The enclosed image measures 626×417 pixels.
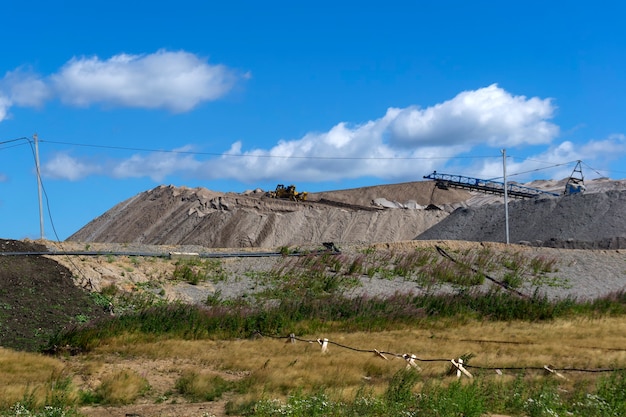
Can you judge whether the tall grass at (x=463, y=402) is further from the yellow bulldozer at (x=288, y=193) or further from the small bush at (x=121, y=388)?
the yellow bulldozer at (x=288, y=193)

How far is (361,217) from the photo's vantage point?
7931 cm

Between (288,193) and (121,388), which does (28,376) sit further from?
(288,193)

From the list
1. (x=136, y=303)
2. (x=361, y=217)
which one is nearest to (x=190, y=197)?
(x=361, y=217)

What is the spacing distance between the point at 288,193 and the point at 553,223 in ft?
116

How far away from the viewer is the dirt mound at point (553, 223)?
55375mm

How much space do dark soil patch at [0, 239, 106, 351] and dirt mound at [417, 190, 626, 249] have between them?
1300 inches

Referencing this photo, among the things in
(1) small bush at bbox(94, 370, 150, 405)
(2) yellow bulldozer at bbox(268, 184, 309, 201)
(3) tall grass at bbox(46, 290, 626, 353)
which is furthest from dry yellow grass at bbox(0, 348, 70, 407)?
(2) yellow bulldozer at bbox(268, 184, 309, 201)

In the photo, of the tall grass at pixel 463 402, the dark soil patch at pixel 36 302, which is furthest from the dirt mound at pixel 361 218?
the tall grass at pixel 463 402

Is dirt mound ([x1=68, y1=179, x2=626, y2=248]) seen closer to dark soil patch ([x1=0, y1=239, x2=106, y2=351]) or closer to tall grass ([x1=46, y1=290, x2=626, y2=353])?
tall grass ([x1=46, y1=290, x2=626, y2=353])

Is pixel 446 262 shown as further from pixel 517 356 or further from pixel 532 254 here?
pixel 517 356

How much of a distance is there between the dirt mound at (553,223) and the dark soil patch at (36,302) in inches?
1300

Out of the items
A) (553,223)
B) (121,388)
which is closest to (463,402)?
(121,388)

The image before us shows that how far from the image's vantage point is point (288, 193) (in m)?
88.9

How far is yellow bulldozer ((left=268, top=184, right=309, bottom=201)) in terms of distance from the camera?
8825 cm
